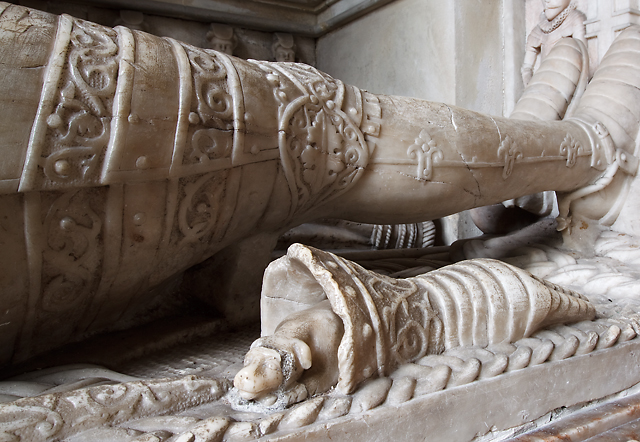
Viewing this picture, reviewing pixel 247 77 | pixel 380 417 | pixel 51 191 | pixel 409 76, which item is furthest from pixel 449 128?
pixel 409 76

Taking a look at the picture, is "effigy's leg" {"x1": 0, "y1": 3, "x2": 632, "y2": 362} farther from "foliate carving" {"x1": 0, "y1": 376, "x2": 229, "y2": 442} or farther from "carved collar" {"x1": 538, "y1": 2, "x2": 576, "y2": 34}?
"carved collar" {"x1": 538, "y1": 2, "x2": 576, "y2": 34}

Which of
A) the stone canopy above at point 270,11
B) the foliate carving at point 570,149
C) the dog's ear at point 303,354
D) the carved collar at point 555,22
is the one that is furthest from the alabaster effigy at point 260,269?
the stone canopy above at point 270,11

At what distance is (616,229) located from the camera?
1.87 meters

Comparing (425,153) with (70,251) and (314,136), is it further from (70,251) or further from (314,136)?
(70,251)

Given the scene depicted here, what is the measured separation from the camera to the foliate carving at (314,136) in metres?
1.10

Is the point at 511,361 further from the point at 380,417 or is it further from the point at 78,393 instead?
the point at 78,393

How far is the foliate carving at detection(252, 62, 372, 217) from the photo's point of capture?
110 centimetres

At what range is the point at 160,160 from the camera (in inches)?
35.4

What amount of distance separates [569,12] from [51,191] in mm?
2406

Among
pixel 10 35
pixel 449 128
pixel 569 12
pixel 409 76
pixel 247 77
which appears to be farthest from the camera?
pixel 409 76

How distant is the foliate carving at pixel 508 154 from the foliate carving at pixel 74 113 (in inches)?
41.9

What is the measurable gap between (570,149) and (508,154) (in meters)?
0.32

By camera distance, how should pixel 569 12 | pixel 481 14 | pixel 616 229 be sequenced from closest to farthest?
pixel 616 229 → pixel 569 12 → pixel 481 14

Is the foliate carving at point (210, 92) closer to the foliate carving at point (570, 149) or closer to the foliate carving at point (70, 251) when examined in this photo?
the foliate carving at point (70, 251)
